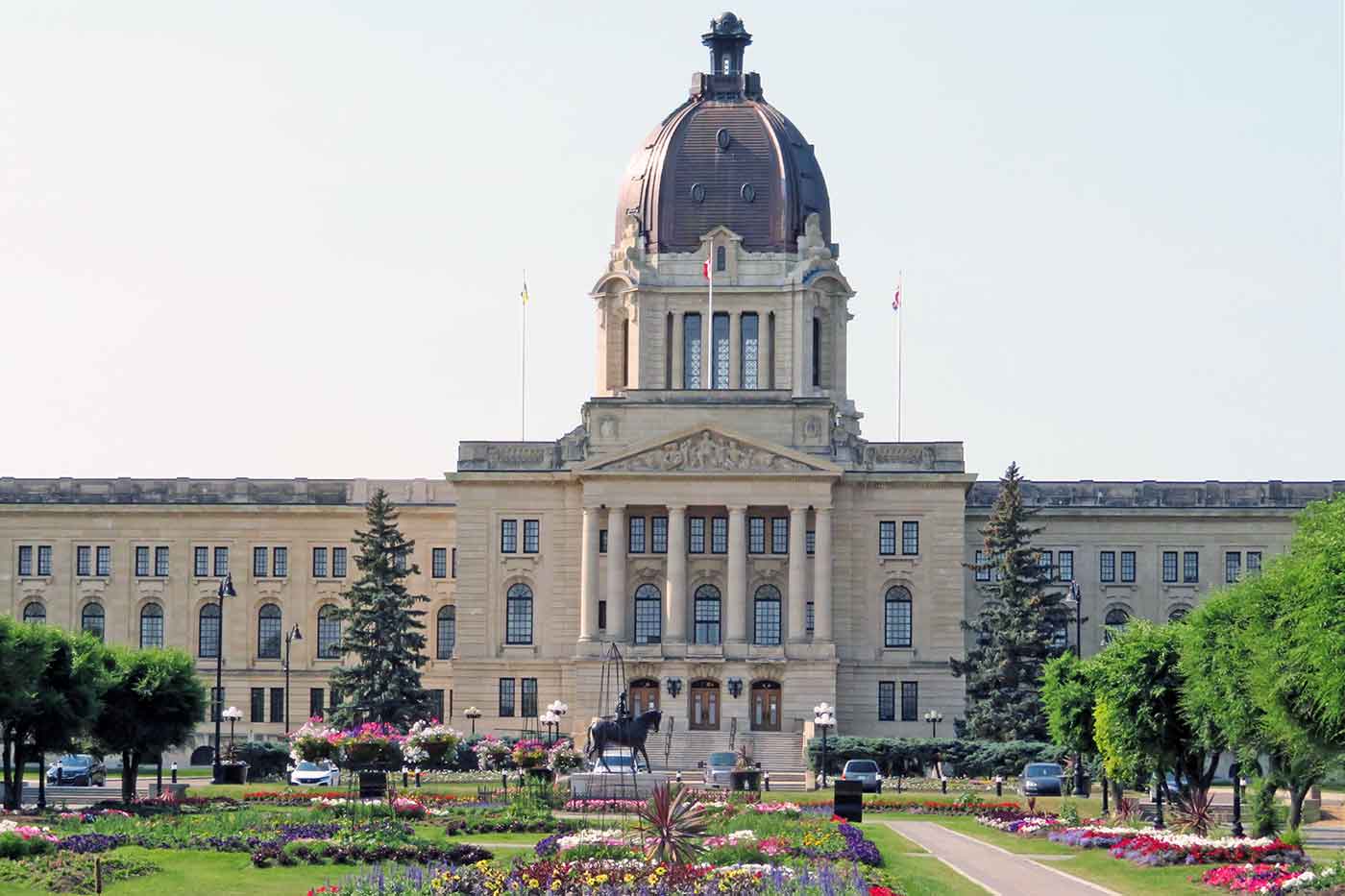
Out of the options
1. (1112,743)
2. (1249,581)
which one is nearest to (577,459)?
(1112,743)

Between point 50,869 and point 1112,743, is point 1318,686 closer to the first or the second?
point 1112,743

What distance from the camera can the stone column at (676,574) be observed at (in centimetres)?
11288

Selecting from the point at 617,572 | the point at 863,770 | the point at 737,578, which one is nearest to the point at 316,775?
the point at 863,770

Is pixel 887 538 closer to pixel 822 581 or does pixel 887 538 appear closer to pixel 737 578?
pixel 822 581

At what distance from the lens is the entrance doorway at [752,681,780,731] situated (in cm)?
11219

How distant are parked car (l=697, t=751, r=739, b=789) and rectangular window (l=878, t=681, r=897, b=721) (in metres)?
10.6

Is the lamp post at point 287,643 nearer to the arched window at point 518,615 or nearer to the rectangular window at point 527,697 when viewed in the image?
the arched window at point 518,615

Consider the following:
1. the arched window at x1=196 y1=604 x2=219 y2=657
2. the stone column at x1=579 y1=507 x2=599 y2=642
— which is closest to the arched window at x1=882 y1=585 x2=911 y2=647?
the stone column at x1=579 y1=507 x2=599 y2=642

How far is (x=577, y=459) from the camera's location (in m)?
116

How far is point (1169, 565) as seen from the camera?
123 meters

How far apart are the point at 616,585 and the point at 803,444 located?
10261mm

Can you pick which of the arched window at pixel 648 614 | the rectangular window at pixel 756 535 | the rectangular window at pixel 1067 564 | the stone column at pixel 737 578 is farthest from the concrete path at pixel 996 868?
the rectangular window at pixel 1067 564

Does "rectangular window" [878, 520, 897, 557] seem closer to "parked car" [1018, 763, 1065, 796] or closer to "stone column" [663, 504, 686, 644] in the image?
"stone column" [663, 504, 686, 644]

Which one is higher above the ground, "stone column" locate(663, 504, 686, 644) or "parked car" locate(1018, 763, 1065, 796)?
"stone column" locate(663, 504, 686, 644)
